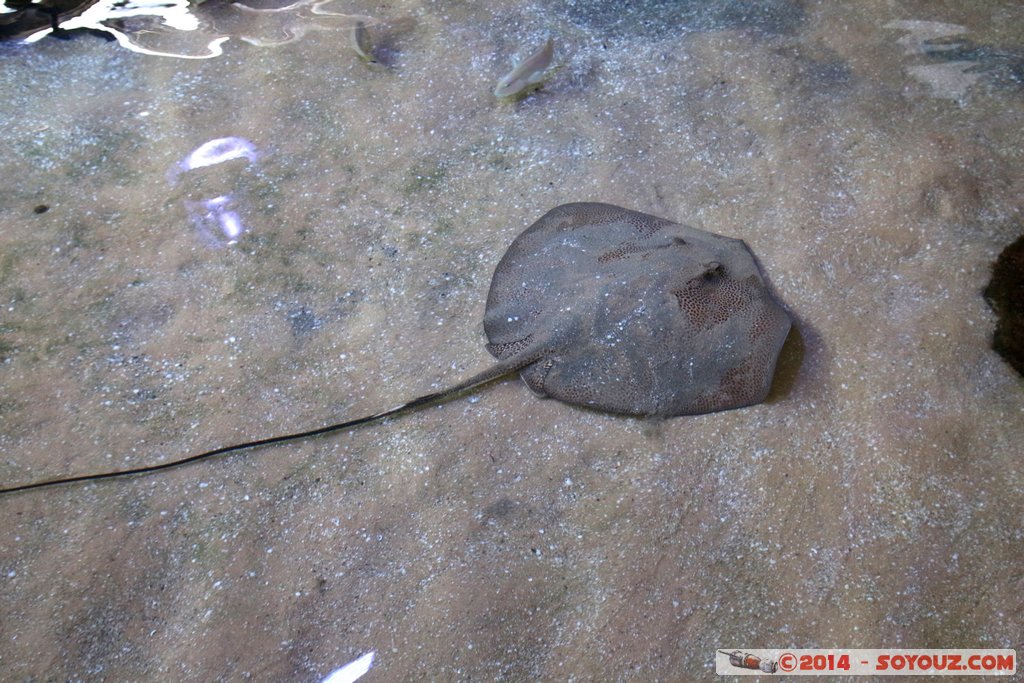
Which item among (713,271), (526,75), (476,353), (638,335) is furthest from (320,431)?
(526,75)

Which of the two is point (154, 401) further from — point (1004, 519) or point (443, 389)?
point (1004, 519)

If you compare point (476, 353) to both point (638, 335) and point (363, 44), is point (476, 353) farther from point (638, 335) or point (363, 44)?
point (363, 44)

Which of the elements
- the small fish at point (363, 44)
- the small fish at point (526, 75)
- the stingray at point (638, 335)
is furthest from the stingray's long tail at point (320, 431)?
the small fish at point (363, 44)

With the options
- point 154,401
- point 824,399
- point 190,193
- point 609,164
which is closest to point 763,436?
point 824,399

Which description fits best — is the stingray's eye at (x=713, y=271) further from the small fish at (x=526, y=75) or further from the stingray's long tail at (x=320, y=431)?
the small fish at (x=526, y=75)

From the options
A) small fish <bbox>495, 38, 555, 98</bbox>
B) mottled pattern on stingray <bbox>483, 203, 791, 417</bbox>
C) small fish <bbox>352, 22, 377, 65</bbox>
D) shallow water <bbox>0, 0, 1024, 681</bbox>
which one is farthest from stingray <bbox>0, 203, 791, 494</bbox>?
small fish <bbox>352, 22, 377, 65</bbox>
